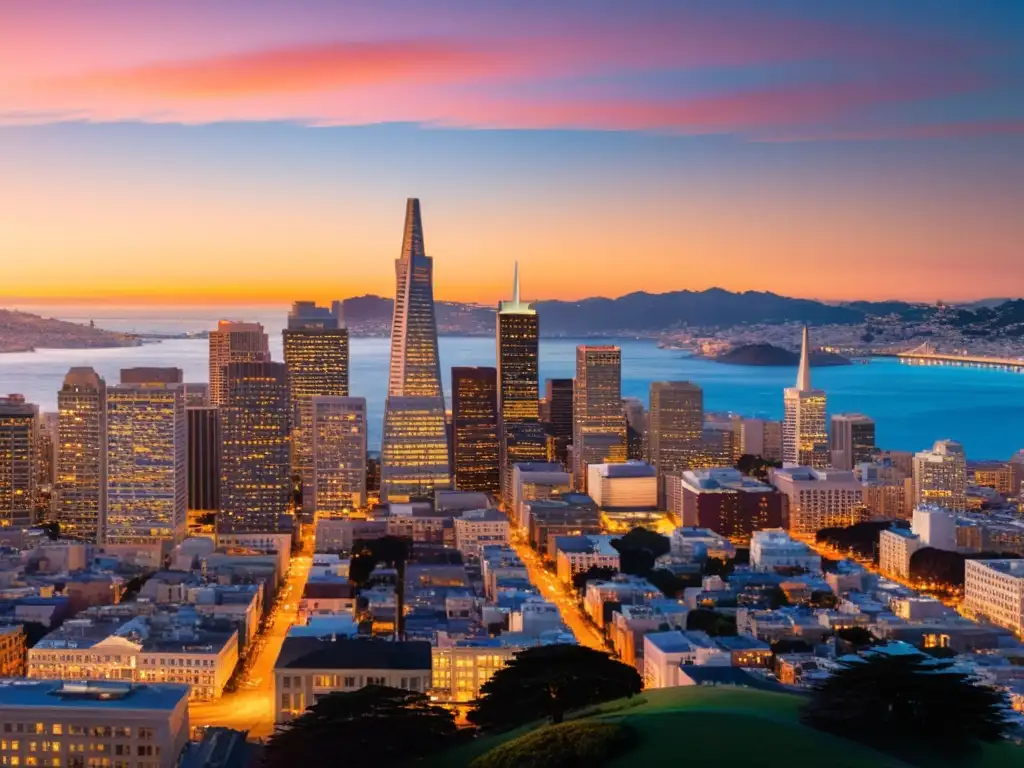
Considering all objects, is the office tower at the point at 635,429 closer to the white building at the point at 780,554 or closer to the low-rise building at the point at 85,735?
the white building at the point at 780,554

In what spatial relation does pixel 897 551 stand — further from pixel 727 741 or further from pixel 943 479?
pixel 727 741

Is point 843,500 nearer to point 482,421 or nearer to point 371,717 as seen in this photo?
point 482,421

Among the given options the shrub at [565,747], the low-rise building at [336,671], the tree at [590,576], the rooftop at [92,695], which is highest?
the shrub at [565,747]

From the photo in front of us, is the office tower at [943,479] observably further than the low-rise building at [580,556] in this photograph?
Yes

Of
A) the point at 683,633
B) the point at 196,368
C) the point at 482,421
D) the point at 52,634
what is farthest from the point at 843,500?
the point at 196,368

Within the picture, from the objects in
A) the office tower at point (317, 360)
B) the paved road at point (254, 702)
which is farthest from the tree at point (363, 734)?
the office tower at point (317, 360)

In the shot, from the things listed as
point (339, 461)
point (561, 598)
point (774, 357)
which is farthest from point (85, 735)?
point (774, 357)

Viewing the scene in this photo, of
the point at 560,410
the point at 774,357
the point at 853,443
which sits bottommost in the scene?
the point at 853,443
